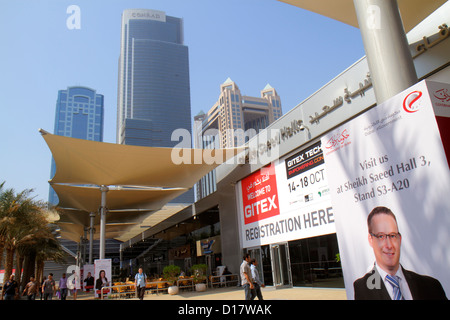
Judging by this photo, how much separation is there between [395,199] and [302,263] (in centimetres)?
1099

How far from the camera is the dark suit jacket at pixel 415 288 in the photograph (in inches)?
115

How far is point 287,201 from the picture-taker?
1422 cm

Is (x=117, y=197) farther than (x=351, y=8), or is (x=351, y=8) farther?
(x=117, y=197)

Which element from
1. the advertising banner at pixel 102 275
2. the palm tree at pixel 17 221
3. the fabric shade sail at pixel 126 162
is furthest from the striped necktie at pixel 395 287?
the palm tree at pixel 17 221

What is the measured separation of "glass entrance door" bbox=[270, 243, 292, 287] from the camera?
14.5 metres

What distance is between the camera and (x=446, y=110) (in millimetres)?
3045

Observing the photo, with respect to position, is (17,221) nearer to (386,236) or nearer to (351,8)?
(351,8)

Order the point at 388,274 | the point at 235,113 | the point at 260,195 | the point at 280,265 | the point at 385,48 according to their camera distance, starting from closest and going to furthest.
A: 1. the point at 388,274
2. the point at 385,48
3. the point at 280,265
4. the point at 260,195
5. the point at 235,113

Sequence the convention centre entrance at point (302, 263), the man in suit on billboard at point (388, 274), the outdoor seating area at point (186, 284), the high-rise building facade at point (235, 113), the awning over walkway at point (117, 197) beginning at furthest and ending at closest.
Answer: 1. the high-rise building facade at point (235, 113)
2. the awning over walkway at point (117, 197)
3. the outdoor seating area at point (186, 284)
4. the convention centre entrance at point (302, 263)
5. the man in suit on billboard at point (388, 274)

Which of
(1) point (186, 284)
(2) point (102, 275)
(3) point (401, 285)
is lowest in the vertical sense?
(1) point (186, 284)

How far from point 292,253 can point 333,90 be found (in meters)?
6.78

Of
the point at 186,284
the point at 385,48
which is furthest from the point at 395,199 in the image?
the point at 186,284

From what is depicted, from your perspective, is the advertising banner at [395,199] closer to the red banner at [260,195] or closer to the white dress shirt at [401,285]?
the white dress shirt at [401,285]
